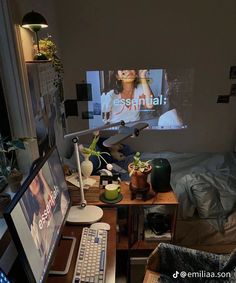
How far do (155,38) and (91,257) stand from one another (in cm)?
→ 231

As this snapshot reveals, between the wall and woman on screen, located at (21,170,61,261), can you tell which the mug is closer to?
woman on screen, located at (21,170,61,261)

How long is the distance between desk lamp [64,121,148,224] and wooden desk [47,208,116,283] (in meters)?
0.04

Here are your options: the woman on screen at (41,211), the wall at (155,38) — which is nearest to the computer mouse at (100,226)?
the woman on screen at (41,211)

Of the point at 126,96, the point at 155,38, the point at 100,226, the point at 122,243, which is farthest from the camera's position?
the point at 126,96

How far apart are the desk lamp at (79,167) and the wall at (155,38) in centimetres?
158

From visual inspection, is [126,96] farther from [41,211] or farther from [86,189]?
[41,211]

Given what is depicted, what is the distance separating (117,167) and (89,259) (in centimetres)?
133

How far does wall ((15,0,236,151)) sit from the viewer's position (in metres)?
2.52

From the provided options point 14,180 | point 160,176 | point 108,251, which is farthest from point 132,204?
point 14,180

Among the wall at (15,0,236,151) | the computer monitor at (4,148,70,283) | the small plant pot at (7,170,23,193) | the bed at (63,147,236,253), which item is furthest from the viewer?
the wall at (15,0,236,151)

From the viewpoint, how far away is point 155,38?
2.62 metres

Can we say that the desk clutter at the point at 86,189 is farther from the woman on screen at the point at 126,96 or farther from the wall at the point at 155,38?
the wall at the point at 155,38

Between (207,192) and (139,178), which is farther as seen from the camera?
(207,192)

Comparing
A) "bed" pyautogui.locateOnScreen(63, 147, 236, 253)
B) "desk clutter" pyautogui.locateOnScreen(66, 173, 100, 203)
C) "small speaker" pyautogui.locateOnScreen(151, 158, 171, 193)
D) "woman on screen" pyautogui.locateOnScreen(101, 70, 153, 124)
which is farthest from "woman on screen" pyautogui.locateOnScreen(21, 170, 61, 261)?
"woman on screen" pyautogui.locateOnScreen(101, 70, 153, 124)
